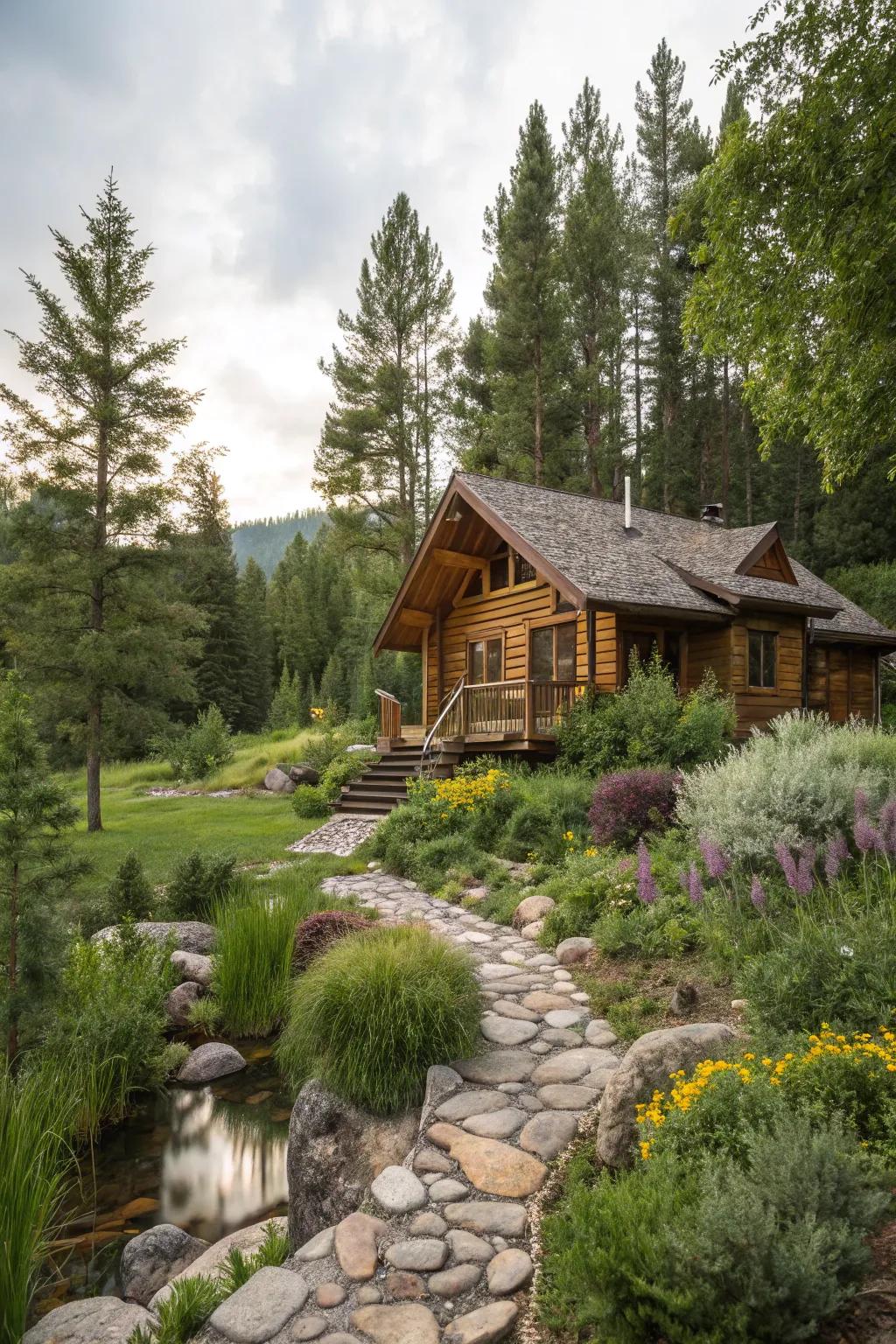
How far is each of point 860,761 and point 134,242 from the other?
586 inches

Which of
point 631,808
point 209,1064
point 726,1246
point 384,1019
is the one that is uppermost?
point 631,808

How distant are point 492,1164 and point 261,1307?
0.98 m

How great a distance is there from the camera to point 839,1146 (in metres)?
2.33

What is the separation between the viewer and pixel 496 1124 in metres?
3.37

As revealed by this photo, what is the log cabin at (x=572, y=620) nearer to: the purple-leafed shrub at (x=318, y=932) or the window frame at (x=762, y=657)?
the window frame at (x=762, y=657)

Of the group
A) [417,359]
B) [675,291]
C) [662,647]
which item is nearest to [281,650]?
[417,359]

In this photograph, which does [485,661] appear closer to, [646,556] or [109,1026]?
[646,556]

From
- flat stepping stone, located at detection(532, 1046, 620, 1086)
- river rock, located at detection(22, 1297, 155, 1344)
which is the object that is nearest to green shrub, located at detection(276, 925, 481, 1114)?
flat stepping stone, located at detection(532, 1046, 620, 1086)

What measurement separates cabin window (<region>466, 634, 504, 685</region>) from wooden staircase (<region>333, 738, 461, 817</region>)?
2261mm

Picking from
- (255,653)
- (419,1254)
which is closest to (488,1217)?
(419,1254)

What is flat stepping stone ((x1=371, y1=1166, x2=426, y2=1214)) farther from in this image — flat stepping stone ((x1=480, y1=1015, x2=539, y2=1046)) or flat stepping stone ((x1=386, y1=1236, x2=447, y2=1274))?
flat stepping stone ((x1=480, y1=1015, x2=539, y2=1046))

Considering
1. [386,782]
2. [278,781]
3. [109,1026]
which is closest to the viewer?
[109,1026]

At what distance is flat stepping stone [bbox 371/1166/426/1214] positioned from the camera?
2.94 metres

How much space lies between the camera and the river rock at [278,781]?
17.4m
